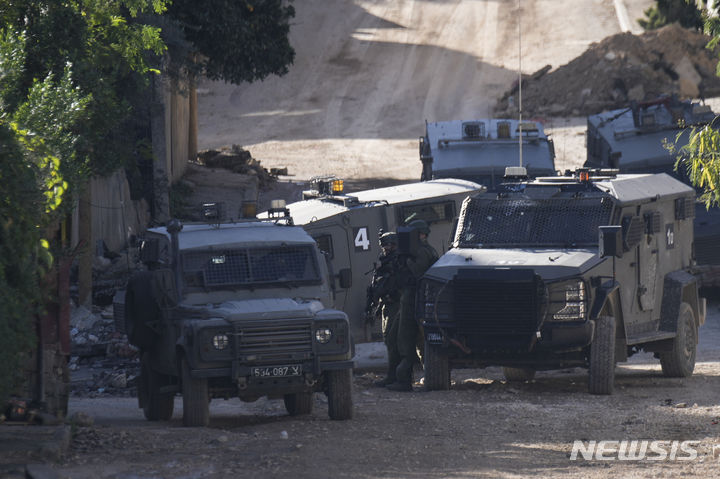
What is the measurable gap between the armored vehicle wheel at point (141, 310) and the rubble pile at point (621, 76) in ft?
98.2

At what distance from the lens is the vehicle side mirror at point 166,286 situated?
1178 cm

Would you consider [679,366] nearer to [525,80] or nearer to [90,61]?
[90,61]

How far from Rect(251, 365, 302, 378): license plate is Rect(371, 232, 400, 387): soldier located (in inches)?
125

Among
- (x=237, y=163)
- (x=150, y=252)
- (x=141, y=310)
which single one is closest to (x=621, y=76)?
(x=237, y=163)

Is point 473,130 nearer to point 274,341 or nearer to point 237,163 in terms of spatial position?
point 274,341

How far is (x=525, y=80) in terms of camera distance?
4466 cm

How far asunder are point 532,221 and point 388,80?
3345 cm

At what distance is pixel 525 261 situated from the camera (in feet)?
42.9

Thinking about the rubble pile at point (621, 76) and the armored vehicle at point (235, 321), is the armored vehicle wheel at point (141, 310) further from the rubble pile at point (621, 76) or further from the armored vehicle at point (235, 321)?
the rubble pile at point (621, 76)

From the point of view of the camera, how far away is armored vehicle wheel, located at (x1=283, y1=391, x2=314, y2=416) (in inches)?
482

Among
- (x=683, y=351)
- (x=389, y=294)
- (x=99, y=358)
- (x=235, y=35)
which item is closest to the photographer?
(x=389, y=294)

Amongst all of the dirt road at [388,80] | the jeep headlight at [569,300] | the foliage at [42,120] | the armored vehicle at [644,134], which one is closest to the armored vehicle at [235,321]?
the foliage at [42,120]

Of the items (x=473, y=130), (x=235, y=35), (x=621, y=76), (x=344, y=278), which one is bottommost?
(x=344, y=278)

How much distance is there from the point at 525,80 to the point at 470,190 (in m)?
28.7
